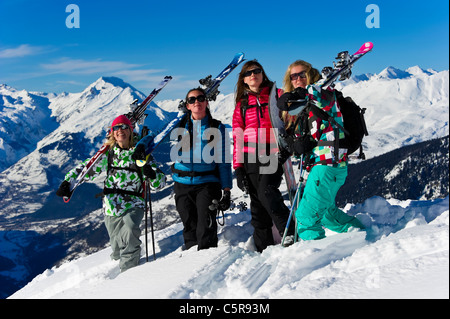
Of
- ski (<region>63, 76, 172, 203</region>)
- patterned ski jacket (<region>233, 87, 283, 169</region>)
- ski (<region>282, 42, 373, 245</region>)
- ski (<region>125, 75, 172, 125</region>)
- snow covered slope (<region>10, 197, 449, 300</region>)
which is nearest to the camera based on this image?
snow covered slope (<region>10, 197, 449, 300</region>)

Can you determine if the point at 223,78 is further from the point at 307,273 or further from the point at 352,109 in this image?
the point at 307,273

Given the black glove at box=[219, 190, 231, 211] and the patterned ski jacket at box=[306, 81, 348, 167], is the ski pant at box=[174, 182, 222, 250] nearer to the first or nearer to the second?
the black glove at box=[219, 190, 231, 211]

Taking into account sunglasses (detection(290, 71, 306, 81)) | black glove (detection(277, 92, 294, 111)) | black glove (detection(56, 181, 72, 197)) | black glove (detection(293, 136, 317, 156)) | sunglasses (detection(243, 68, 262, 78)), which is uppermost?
sunglasses (detection(243, 68, 262, 78))

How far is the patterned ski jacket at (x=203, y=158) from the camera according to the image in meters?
7.02

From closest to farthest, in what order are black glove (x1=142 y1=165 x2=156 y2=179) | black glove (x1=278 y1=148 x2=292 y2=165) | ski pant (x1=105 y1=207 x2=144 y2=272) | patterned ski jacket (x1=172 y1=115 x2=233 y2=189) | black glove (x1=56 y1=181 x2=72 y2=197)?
1. black glove (x1=278 y1=148 x2=292 y2=165)
2. patterned ski jacket (x1=172 y1=115 x2=233 y2=189)
3. black glove (x1=142 y1=165 x2=156 y2=179)
4. ski pant (x1=105 y1=207 x2=144 y2=272)
5. black glove (x1=56 y1=181 x2=72 y2=197)

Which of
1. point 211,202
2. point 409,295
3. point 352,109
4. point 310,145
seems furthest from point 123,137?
point 409,295

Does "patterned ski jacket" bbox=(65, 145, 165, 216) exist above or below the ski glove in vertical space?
below

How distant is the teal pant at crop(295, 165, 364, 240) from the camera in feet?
18.6

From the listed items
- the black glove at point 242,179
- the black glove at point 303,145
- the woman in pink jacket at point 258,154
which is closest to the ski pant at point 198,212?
the black glove at point 242,179

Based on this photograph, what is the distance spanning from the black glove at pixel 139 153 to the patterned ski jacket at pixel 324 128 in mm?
3220

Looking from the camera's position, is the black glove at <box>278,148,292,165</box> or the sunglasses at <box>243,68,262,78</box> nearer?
the black glove at <box>278,148,292,165</box>

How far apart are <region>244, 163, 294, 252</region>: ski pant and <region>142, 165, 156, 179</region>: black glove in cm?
199

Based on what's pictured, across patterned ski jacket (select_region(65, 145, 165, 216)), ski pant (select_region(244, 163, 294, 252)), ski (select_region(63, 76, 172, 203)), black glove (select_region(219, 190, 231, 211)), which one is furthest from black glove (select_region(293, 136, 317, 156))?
ski (select_region(63, 76, 172, 203))

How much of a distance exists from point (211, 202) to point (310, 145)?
218 cm
